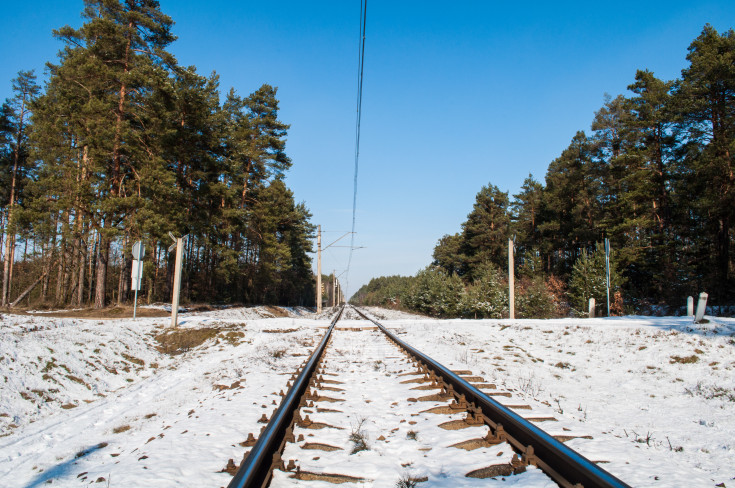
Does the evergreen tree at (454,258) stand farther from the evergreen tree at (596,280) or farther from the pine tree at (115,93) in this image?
the pine tree at (115,93)

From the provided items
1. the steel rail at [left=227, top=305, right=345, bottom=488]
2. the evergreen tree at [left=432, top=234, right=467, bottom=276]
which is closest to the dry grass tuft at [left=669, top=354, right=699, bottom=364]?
the steel rail at [left=227, top=305, right=345, bottom=488]

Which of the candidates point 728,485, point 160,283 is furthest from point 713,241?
point 160,283

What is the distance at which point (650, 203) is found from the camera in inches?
1355

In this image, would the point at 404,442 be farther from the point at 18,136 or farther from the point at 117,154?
the point at 18,136

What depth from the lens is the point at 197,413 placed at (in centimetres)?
496

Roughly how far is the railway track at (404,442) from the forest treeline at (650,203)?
2740 cm

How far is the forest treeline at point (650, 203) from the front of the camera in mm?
25766

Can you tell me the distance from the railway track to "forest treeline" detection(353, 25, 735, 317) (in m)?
27.4

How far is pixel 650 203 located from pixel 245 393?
38637 millimetres

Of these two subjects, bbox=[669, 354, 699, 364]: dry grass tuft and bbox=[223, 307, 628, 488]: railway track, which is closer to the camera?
bbox=[223, 307, 628, 488]: railway track

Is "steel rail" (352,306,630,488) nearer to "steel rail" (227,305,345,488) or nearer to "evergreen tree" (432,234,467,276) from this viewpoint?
"steel rail" (227,305,345,488)

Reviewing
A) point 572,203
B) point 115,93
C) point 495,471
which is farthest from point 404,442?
point 572,203

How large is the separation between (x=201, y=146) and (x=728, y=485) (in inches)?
1148

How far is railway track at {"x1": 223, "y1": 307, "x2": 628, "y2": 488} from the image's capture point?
294cm
